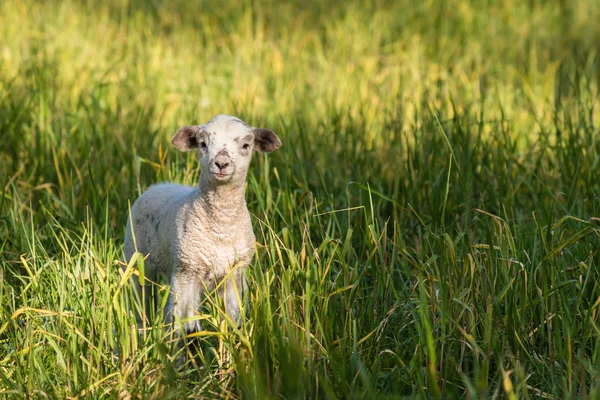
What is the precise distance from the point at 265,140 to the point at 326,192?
1001mm

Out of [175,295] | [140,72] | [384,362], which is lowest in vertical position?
[384,362]

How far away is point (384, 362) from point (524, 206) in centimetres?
166

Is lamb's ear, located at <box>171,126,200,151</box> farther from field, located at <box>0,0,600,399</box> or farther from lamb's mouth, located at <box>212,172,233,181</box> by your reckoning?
field, located at <box>0,0,600,399</box>

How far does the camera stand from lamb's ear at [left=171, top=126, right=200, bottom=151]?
3.23 meters

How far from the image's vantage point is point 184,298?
3240 mm

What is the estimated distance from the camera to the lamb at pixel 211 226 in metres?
3.12

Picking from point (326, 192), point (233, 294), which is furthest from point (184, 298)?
point (326, 192)

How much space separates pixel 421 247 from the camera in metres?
3.78

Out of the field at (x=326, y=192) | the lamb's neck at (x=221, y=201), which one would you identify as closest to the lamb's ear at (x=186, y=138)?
the lamb's neck at (x=221, y=201)

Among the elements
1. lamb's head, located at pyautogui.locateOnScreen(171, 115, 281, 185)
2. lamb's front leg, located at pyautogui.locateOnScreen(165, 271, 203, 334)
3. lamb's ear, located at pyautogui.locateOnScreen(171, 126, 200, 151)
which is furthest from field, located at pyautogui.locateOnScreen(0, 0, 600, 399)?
lamb's ear, located at pyautogui.locateOnScreen(171, 126, 200, 151)

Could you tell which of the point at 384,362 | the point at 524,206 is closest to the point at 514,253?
the point at 384,362

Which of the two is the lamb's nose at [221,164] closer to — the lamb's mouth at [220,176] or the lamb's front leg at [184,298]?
the lamb's mouth at [220,176]

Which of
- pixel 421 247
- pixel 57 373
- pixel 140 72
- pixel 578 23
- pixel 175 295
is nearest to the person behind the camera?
pixel 57 373

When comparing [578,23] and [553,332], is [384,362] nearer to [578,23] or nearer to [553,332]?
[553,332]
